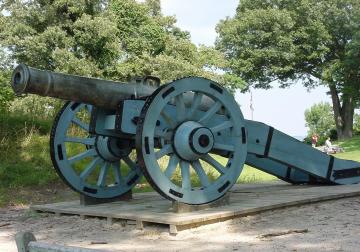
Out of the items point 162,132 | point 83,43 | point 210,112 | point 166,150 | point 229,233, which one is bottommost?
point 229,233

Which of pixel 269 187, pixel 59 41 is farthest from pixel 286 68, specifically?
pixel 269 187

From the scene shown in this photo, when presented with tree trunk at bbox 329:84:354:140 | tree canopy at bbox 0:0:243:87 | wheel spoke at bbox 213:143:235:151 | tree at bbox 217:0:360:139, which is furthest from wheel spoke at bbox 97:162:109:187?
tree trunk at bbox 329:84:354:140

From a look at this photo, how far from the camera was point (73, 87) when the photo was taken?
20.3 feet

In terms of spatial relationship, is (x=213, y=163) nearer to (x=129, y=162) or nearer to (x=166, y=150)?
(x=166, y=150)

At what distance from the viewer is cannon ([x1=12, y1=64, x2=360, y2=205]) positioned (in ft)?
20.3

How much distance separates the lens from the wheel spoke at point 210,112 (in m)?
6.92

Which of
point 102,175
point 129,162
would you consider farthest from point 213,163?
point 102,175

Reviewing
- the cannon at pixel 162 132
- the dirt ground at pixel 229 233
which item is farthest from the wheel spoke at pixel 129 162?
the dirt ground at pixel 229 233

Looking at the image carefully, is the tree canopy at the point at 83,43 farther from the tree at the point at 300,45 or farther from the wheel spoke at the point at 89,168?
the wheel spoke at the point at 89,168

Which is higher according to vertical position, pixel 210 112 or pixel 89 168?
pixel 210 112

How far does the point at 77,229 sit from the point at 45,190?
4101 millimetres

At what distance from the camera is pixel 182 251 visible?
507 centimetres

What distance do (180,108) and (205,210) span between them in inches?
50.1

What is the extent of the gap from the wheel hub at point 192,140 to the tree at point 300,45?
31.5 meters
